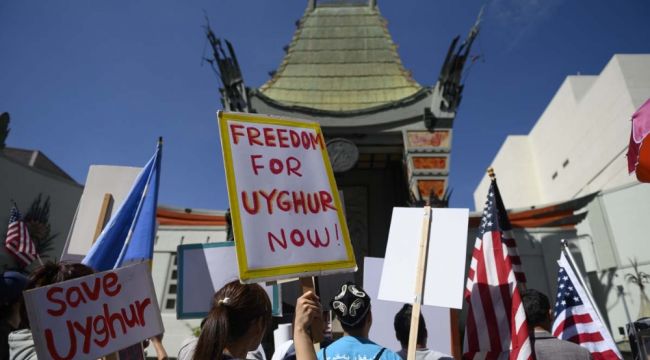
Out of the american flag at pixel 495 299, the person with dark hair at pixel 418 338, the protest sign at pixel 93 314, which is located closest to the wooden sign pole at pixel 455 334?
the american flag at pixel 495 299

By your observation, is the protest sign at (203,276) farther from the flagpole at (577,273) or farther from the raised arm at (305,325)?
the flagpole at (577,273)

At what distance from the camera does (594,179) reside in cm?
2119

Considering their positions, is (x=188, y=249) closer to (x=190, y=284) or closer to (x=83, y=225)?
(x=190, y=284)

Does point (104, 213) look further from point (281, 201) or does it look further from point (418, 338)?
point (418, 338)

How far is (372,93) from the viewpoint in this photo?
40.5ft

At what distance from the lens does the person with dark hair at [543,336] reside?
254 centimetres

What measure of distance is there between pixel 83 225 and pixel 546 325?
478cm

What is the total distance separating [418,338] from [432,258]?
579 mm

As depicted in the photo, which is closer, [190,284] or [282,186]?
[282,186]

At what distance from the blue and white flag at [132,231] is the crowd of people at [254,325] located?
1.36 meters

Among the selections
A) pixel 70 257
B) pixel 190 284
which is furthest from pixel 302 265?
pixel 70 257

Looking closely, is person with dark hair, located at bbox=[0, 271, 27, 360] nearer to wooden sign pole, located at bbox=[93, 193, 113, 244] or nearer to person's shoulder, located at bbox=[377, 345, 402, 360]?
wooden sign pole, located at bbox=[93, 193, 113, 244]

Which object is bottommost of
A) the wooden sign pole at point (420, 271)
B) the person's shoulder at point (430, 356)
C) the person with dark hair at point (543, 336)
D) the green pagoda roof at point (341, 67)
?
the person's shoulder at point (430, 356)

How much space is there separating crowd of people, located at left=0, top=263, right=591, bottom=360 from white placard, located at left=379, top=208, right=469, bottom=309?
1.03ft
